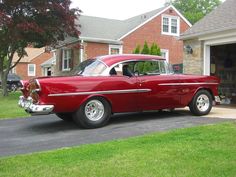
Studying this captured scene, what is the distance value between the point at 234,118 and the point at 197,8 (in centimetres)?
5892

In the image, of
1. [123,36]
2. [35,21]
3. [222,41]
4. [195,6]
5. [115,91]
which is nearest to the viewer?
[115,91]

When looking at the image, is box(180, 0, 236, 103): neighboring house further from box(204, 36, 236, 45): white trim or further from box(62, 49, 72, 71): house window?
box(62, 49, 72, 71): house window

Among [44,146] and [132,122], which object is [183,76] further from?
[44,146]

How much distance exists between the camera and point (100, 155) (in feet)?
21.0

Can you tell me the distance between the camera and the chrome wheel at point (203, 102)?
10676mm

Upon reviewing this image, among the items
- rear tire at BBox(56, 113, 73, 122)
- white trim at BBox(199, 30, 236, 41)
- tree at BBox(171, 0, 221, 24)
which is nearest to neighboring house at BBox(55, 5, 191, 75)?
white trim at BBox(199, 30, 236, 41)

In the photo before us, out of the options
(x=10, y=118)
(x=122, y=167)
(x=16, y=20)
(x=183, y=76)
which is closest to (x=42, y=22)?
(x=16, y=20)

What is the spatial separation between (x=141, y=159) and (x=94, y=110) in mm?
3290

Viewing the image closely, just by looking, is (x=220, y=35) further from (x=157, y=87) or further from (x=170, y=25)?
(x=170, y=25)

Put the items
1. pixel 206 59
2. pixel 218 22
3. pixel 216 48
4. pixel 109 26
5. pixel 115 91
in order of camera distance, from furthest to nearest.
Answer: pixel 109 26 → pixel 216 48 → pixel 206 59 → pixel 218 22 → pixel 115 91

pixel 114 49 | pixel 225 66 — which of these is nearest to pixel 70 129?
pixel 225 66

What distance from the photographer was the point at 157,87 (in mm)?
9914

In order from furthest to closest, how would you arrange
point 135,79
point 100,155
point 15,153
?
point 135,79
point 15,153
point 100,155

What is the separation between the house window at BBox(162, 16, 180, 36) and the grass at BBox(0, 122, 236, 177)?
24194 millimetres
